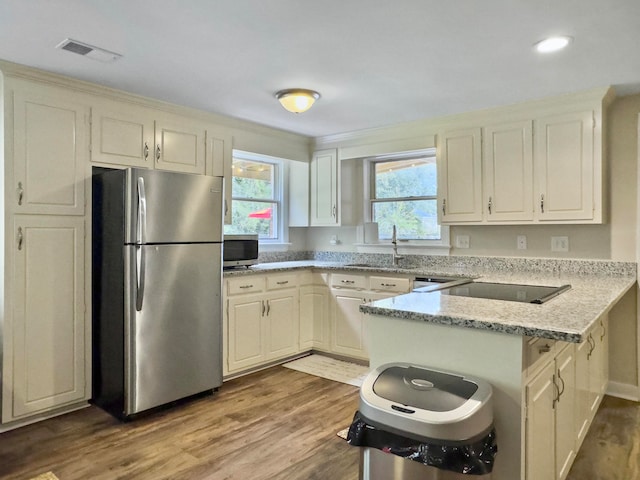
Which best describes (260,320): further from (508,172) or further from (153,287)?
(508,172)

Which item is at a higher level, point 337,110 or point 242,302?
point 337,110

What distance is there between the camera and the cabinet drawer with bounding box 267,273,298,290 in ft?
12.5

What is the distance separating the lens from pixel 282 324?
3926 millimetres

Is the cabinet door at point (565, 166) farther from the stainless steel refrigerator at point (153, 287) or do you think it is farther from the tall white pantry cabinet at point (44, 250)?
the tall white pantry cabinet at point (44, 250)

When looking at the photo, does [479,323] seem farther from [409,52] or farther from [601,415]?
[601,415]

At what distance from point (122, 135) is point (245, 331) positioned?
1.78 meters

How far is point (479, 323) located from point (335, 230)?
10.9ft

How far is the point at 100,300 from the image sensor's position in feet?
9.76

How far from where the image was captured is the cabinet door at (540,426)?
1517 mm

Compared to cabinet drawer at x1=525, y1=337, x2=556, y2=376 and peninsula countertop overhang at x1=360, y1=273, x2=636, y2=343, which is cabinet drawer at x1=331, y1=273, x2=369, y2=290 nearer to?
peninsula countertop overhang at x1=360, y1=273, x2=636, y2=343

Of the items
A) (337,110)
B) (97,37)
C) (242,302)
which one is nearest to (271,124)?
(337,110)

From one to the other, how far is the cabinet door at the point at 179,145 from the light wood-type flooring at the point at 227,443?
1.81 m

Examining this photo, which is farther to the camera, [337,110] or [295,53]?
[337,110]

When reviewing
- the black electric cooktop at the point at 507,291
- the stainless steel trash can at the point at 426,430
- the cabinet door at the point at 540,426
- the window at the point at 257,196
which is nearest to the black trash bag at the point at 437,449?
the stainless steel trash can at the point at 426,430
